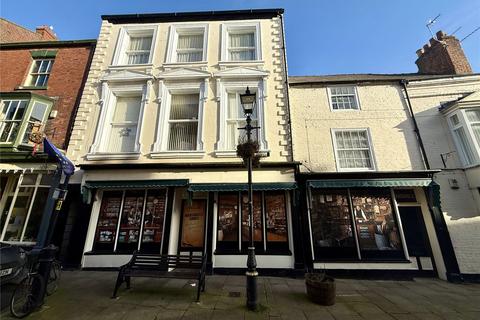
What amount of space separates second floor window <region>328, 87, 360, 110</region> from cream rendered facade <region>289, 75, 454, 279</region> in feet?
0.35

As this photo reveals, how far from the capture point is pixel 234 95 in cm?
986

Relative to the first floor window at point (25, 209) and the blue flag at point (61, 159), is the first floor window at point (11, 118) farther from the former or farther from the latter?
the blue flag at point (61, 159)

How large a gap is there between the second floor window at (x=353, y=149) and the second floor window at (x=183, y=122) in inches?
248

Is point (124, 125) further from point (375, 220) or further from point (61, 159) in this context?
point (375, 220)

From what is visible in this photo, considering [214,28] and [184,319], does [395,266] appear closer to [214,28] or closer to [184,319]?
[184,319]

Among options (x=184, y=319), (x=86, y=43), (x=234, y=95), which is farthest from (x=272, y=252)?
(x=86, y=43)

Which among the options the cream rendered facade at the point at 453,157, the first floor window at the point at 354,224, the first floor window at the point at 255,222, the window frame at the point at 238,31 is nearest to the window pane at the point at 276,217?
the first floor window at the point at 255,222

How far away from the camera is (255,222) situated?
806 cm

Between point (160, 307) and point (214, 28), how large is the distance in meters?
12.1

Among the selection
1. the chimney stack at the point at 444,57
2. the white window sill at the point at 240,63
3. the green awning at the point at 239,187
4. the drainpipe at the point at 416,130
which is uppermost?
the chimney stack at the point at 444,57

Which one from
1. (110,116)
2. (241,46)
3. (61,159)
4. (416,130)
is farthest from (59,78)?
(416,130)

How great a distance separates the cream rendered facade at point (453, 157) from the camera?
7895 millimetres

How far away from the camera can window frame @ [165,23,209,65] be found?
34.1ft

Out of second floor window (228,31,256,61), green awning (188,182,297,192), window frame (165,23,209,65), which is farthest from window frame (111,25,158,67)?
green awning (188,182,297,192)
